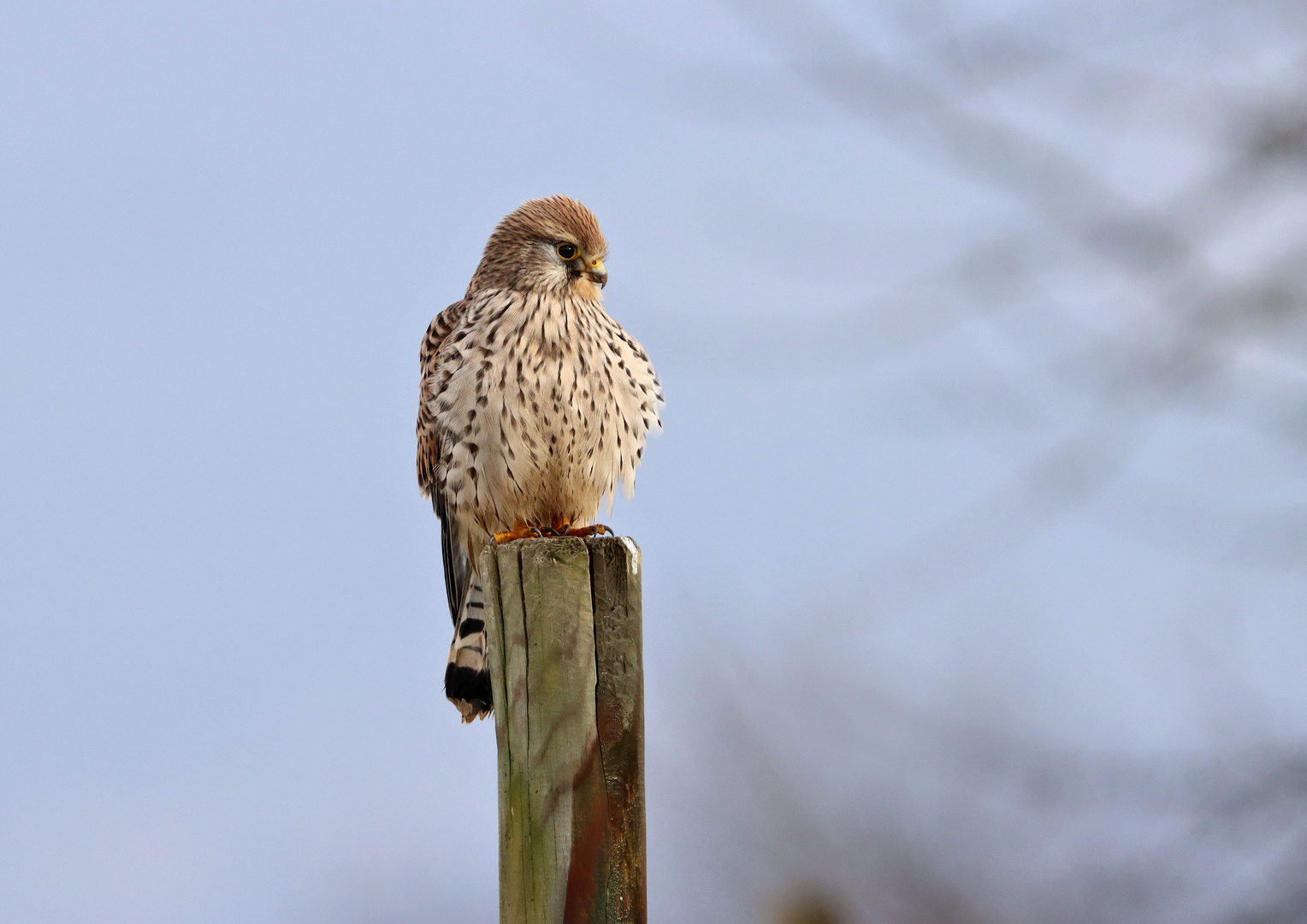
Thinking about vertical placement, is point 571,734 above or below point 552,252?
below

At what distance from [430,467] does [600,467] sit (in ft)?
2.39

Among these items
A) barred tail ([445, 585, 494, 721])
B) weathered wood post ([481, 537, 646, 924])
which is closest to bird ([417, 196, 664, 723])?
barred tail ([445, 585, 494, 721])

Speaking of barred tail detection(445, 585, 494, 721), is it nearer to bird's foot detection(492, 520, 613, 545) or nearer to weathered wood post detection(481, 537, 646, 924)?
bird's foot detection(492, 520, 613, 545)

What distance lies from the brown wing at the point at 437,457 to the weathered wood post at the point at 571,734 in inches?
58.8

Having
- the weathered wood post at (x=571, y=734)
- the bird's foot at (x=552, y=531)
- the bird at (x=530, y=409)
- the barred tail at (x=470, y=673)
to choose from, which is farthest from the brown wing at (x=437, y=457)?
the weathered wood post at (x=571, y=734)

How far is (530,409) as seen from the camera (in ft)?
12.2

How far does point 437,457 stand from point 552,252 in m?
0.74

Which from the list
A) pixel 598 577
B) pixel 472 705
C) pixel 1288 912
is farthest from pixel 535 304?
pixel 1288 912

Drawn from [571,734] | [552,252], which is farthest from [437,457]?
[571,734]

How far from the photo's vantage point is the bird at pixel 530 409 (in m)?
3.73

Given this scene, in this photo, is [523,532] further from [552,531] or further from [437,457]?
[437,457]

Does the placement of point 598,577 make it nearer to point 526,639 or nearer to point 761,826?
point 526,639

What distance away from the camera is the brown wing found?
4.13 metres

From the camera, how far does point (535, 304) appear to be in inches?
154
